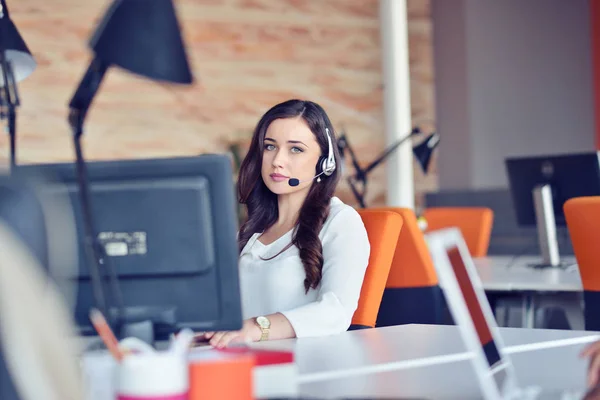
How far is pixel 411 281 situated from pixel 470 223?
222 centimetres

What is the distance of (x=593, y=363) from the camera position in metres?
1.44

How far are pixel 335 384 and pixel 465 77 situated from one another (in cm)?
690

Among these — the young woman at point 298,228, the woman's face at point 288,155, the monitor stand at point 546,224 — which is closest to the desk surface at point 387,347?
the young woman at point 298,228

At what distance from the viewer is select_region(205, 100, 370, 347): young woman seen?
2.28m

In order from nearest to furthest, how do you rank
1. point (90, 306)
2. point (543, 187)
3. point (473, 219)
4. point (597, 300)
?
point (90, 306)
point (597, 300)
point (543, 187)
point (473, 219)

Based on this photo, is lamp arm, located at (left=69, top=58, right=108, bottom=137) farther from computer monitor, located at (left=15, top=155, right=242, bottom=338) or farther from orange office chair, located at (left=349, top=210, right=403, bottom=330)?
orange office chair, located at (left=349, top=210, right=403, bottom=330)

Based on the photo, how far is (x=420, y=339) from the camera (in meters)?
1.94

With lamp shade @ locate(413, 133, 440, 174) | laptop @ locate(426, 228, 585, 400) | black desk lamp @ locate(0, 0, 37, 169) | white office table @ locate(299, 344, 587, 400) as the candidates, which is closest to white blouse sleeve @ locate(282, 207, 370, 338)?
white office table @ locate(299, 344, 587, 400)

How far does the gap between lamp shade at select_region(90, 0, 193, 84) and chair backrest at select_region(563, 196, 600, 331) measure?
1.98m

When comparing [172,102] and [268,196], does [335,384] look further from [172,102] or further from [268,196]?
[172,102]

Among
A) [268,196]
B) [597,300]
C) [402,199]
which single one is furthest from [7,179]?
[402,199]

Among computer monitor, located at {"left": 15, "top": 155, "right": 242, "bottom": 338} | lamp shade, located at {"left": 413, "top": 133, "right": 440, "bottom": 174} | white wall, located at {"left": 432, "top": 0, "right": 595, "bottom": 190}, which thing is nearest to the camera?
computer monitor, located at {"left": 15, "top": 155, "right": 242, "bottom": 338}

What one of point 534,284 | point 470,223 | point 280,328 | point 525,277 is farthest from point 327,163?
point 470,223

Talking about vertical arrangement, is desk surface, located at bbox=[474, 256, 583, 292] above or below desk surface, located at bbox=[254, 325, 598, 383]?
below
